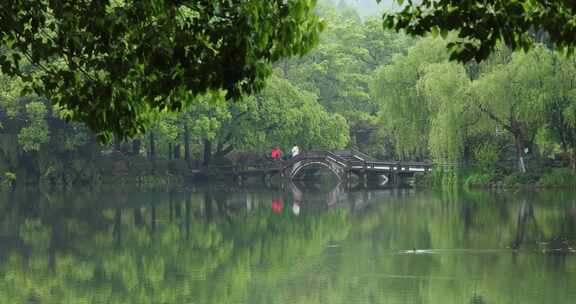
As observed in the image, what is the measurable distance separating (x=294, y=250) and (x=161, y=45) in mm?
16680

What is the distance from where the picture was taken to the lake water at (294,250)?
19.3m

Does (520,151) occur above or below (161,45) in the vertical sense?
above

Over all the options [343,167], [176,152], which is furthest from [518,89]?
[176,152]

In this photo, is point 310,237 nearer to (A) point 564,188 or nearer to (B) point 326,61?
(A) point 564,188

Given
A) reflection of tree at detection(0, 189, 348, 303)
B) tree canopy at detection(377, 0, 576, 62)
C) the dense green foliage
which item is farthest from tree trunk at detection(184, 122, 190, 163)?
tree canopy at detection(377, 0, 576, 62)

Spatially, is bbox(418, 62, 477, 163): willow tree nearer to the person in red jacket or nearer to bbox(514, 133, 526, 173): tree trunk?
bbox(514, 133, 526, 173): tree trunk

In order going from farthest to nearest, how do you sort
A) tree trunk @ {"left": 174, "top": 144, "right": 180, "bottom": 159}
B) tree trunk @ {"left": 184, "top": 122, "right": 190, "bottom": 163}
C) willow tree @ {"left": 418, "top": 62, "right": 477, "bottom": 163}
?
tree trunk @ {"left": 174, "top": 144, "right": 180, "bottom": 159}, tree trunk @ {"left": 184, "top": 122, "right": 190, "bottom": 163}, willow tree @ {"left": 418, "top": 62, "right": 477, "bottom": 163}

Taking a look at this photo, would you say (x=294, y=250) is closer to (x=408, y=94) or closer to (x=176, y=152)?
(x=408, y=94)

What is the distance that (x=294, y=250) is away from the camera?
83.5ft

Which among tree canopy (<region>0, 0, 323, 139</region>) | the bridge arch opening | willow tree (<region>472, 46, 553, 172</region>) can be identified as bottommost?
tree canopy (<region>0, 0, 323, 139</region>)

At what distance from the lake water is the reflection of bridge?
34.7ft

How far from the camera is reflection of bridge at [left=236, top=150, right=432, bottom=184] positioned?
169ft

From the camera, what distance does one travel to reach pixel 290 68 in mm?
65375

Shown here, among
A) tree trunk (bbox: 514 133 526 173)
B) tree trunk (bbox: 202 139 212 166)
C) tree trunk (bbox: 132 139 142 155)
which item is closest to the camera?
tree trunk (bbox: 514 133 526 173)
